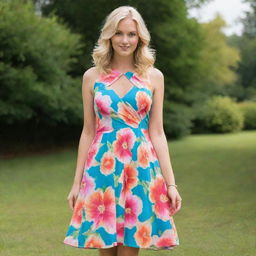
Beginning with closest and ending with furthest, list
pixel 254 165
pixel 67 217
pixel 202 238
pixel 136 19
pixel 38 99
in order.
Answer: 1. pixel 136 19
2. pixel 202 238
3. pixel 67 217
4. pixel 254 165
5. pixel 38 99

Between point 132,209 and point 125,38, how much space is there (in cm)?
94

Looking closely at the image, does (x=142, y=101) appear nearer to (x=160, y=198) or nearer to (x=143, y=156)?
(x=143, y=156)

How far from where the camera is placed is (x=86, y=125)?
307 centimetres

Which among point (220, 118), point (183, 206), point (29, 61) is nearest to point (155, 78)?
point (183, 206)

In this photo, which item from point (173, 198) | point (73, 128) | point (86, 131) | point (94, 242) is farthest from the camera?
point (73, 128)

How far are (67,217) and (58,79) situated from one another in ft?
30.5

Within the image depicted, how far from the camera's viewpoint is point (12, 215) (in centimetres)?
814

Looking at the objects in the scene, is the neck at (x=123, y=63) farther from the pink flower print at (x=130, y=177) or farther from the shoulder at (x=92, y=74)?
the pink flower print at (x=130, y=177)

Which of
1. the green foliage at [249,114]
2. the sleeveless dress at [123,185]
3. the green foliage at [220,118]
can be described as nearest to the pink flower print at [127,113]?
the sleeveless dress at [123,185]

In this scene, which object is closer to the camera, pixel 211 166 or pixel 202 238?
pixel 202 238

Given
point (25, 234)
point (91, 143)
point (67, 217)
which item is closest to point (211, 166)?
point (67, 217)

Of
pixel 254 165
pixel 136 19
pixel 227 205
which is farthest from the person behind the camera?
pixel 254 165

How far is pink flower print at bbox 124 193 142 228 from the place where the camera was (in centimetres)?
292

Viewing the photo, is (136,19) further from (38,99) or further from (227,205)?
(38,99)
